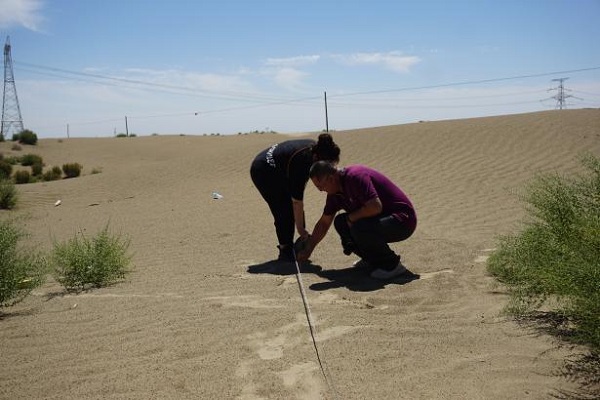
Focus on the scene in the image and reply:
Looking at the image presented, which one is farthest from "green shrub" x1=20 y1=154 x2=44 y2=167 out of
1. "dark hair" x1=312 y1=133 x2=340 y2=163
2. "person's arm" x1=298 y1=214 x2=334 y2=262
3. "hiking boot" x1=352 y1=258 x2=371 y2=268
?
"dark hair" x1=312 y1=133 x2=340 y2=163

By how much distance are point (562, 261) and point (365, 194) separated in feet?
5.95

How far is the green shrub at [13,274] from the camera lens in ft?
13.8

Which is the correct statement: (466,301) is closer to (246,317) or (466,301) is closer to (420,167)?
(246,317)

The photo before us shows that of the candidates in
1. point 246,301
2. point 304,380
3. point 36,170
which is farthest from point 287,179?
point 36,170

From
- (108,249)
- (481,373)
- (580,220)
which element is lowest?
(481,373)

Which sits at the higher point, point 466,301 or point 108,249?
point 108,249

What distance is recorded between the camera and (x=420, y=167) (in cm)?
1308

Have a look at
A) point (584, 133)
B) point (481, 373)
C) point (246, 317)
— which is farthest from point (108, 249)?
point (584, 133)

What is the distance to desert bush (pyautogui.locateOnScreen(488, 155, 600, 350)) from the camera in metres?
2.64

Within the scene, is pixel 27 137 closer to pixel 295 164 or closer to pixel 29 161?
pixel 29 161

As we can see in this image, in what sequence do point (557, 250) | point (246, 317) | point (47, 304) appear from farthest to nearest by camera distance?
point (47, 304), point (246, 317), point (557, 250)

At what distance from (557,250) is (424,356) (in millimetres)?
1127

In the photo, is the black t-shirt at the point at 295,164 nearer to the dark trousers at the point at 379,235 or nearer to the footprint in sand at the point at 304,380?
the dark trousers at the point at 379,235

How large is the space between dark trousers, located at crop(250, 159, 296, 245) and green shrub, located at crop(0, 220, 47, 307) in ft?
7.06
